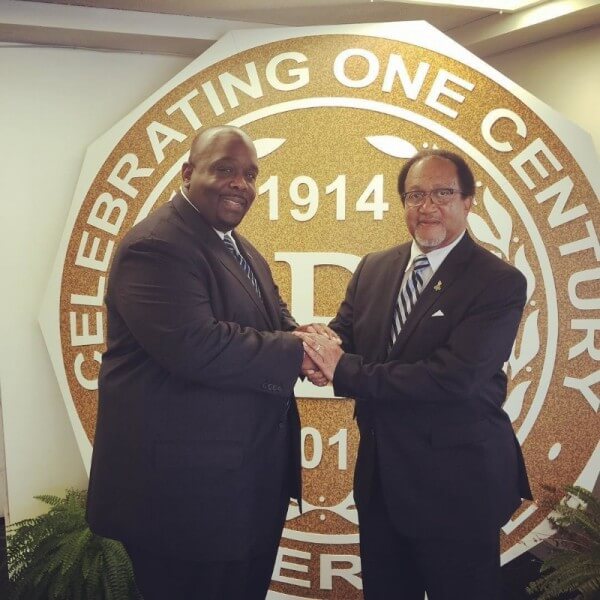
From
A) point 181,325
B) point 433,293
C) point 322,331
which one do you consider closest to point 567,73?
point 433,293

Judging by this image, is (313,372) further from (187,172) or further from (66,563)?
(66,563)

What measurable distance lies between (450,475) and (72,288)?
2123 mm

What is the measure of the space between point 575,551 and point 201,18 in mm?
3080

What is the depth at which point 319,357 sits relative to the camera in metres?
2.09

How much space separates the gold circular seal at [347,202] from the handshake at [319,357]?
3.48ft

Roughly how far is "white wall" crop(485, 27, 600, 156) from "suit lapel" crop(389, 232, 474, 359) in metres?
1.80

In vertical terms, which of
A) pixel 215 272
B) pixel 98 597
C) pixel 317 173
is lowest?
pixel 98 597

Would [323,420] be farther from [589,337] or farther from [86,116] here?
[86,116]

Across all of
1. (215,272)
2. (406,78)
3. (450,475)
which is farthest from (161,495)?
(406,78)

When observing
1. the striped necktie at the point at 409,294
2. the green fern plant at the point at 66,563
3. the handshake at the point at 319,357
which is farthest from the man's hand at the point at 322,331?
the green fern plant at the point at 66,563

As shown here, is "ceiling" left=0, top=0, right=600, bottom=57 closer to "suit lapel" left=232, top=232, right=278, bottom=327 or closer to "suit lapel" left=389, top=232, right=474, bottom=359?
"suit lapel" left=232, top=232, right=278, bottom=327

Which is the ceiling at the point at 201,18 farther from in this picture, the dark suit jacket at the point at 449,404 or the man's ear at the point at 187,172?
the dark suit jacket at the point at 449,404

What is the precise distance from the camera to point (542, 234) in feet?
10.0

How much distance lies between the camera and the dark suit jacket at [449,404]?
1.92 meters
